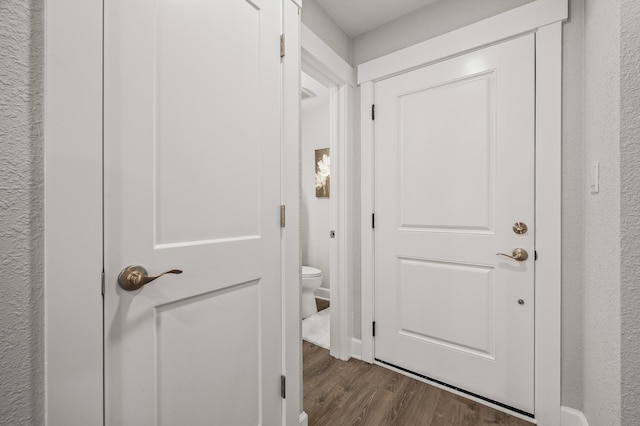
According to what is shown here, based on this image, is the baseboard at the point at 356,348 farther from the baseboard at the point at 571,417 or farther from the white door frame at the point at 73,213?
the white door frame at the point at 73,213

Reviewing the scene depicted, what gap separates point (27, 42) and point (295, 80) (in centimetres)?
90

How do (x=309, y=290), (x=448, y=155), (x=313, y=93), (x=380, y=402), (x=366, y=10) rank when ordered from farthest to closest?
(x=313, y=93), (x=309, y=290), (x=366, y=10), (x=448, y=155), (x=380, y=402)

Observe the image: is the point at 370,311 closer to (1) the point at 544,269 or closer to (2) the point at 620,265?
(1) the point at 544,269

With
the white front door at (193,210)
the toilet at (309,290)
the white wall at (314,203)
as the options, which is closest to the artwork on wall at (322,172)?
the white wall at (314,203)

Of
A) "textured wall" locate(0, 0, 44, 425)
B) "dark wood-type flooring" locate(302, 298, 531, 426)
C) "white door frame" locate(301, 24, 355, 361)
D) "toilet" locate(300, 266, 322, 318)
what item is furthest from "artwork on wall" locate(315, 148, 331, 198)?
"textured wall" locate(0, 0, 44, 425)

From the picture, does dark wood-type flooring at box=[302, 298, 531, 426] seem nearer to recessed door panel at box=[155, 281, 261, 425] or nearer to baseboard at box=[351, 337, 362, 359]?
baseboard at box=[351, 337, 362, 359]

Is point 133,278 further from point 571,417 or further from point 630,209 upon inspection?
point 571,417

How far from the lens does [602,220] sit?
108cm

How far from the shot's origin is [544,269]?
1477 mm

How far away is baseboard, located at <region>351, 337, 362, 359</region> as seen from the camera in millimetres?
2127

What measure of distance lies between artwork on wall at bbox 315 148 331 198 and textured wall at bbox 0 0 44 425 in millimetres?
2999

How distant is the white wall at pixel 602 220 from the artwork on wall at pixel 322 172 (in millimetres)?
2476

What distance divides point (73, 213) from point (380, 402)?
5.68 ft

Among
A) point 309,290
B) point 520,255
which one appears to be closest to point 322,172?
point 309,290
